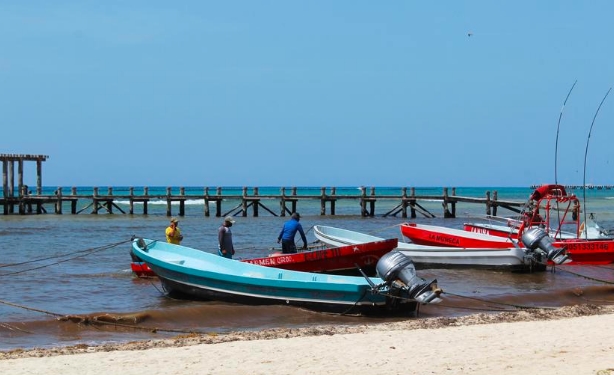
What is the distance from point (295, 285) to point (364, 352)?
12.7ft

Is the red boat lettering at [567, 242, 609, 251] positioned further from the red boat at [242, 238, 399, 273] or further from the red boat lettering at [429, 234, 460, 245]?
the red boat at [242, 238, 399, 273]

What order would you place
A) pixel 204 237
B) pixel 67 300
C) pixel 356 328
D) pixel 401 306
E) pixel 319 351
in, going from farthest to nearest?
pixel 204 237 < pixel 67 300 < pixel 401 306 < pixel 356 328 < pixel 319 351

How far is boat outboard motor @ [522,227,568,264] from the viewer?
1955 centimetres

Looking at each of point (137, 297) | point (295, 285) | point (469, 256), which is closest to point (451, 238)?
point (469, 256)

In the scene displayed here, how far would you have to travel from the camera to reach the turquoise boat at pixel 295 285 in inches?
520

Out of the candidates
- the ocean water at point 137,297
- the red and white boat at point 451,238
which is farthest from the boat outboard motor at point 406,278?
the red and white boat at point 451,238

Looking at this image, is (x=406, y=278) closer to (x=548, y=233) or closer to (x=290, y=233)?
(x=290, y=233)

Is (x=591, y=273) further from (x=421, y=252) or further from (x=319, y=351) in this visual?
(x=319, y=351)

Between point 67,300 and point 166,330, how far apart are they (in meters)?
4.22

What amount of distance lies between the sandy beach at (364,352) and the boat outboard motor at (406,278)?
493 mm

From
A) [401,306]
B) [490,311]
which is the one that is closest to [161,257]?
[401,306]

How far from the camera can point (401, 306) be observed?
13555 millimetres

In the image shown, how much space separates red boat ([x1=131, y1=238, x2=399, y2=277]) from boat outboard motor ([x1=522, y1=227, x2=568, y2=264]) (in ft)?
17.0

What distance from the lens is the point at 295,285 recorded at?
556 inches
